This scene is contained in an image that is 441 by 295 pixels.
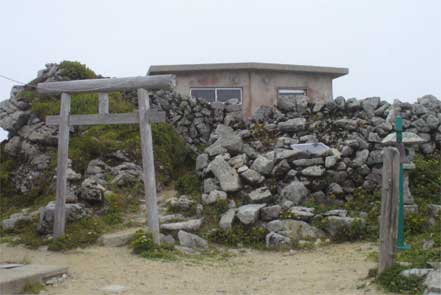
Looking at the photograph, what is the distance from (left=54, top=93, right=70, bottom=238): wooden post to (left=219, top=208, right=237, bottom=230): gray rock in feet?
10.4

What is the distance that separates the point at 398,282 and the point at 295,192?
16.6 feet

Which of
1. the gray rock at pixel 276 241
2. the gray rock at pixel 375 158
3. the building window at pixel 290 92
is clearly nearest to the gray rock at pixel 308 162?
the gray rock at pixel 375 158

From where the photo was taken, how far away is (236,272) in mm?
7945

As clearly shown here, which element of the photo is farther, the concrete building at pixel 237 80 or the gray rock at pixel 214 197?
the concrete building at pixel 237 80

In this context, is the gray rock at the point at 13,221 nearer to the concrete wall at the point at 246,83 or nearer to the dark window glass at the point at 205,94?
the concrete wall at the point at 246,83

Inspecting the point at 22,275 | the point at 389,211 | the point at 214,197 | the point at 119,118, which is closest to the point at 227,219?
the point at 214,197

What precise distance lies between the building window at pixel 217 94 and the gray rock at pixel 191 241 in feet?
26.5

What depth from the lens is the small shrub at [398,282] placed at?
581 cm

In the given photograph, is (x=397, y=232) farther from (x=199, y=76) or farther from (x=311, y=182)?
(x=199, y=76)

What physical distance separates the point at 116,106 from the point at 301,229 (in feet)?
24.7

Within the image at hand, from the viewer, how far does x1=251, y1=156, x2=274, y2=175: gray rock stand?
1181 centimetres

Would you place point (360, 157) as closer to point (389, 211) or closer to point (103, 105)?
point (389, 211)

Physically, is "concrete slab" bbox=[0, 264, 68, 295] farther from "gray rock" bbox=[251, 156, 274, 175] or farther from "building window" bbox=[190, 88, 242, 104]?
"building window" bbox=[190, 88, 242, 104]

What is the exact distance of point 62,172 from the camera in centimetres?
992
